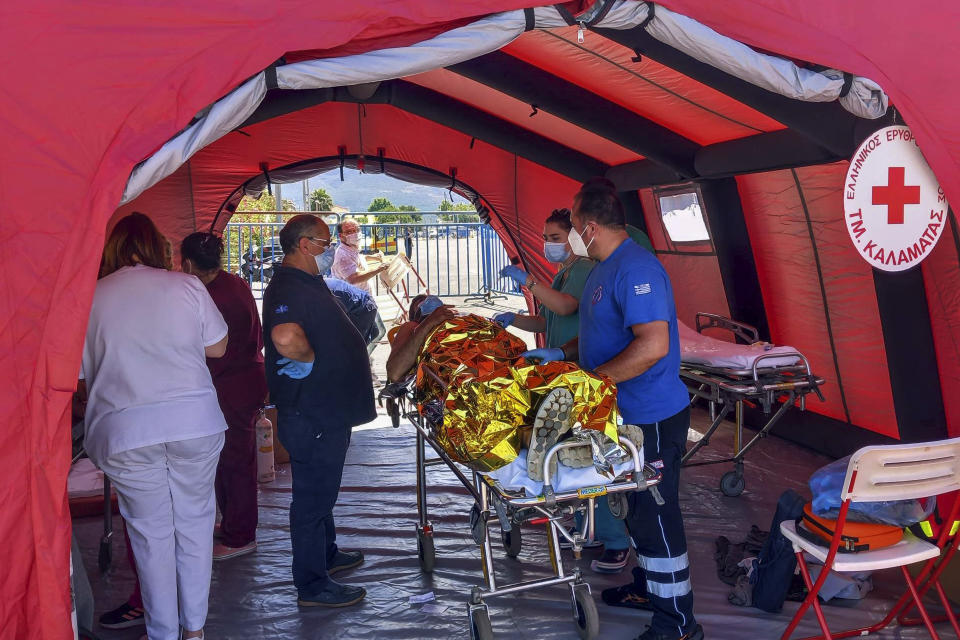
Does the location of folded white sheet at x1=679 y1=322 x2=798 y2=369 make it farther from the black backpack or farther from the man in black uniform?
the man in black uniform

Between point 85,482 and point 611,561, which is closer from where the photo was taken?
point 611,561

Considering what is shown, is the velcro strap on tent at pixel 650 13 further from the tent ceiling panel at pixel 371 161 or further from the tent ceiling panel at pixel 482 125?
the tent ceiling panel at pixel 371 161

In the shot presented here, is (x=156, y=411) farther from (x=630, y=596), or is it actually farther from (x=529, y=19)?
(x=630, y=596)

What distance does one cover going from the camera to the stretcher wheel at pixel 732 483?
479cm

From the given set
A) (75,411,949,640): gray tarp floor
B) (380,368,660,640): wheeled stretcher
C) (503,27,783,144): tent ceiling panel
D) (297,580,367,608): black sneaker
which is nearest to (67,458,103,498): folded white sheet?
(75,411,949,640): gray tarp floor

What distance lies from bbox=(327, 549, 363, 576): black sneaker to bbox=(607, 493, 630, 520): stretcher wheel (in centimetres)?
167

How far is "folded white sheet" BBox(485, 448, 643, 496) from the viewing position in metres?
2.62

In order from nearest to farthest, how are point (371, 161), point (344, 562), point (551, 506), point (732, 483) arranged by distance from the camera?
point (551, 506) < point (344, 562) < point (732, 483) < point (371, 161)

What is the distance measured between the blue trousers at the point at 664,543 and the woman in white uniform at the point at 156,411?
5.24 ft

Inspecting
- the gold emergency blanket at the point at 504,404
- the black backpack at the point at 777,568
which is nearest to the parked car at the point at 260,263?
the gold emergency blanket at the point at 504,404

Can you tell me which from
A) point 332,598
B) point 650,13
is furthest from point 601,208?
point 332,598

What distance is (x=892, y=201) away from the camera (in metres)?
3.07

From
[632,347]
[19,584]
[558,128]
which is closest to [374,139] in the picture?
[558,128]

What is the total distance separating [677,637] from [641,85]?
294 centimetres
